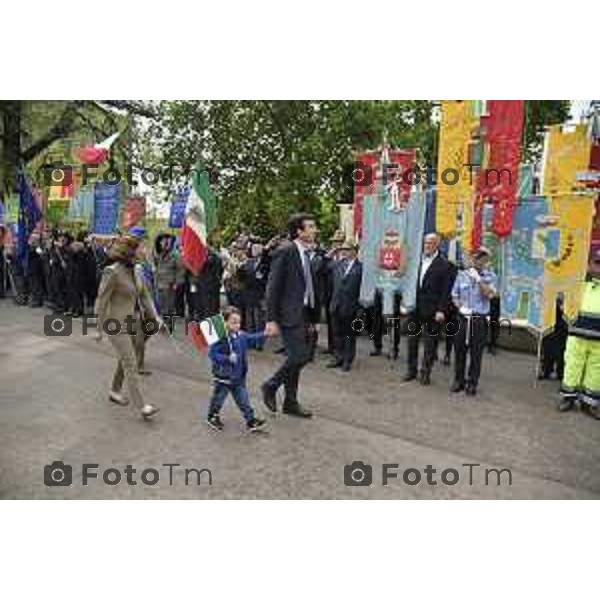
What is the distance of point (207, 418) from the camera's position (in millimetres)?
6348

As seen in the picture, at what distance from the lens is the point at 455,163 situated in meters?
9.15

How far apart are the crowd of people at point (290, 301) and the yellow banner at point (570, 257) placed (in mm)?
194

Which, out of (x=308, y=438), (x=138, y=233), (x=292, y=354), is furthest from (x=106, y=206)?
(x=308, y=438)

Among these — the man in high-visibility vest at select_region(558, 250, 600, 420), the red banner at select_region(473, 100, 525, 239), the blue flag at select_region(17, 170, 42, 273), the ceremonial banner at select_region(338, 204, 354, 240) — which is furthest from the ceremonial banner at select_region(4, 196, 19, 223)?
the man in high-visibility vest at select_region(558, 250, 600, 420)

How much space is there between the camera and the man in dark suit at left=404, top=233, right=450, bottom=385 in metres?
7.89

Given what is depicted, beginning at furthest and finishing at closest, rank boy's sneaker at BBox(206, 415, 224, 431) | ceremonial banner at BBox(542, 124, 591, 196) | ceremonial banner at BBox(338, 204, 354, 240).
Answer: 1. ceremonial banner at BBox(338, 204, 354, 240)
2. ceremonial banner at BBox(542, 124, 591, 196)
3. boy's sneaker at BBox(206, 415, 224, 431)

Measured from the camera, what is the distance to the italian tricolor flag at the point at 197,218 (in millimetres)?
7875

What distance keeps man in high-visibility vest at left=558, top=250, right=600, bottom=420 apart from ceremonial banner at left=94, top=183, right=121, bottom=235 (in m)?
7.66

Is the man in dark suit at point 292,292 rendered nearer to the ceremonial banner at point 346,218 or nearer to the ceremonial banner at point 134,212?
the ceremonial banner at point 134,212

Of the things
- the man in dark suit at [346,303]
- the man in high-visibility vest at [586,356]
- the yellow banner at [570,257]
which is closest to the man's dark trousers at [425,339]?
the man in dark suit at [346,303]

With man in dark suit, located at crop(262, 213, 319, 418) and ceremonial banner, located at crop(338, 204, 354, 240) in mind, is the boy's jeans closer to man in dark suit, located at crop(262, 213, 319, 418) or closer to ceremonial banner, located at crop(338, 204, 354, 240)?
man in dark suit, located at crop(262, 213, 319, 418)

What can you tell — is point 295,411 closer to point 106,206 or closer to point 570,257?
point 570,257

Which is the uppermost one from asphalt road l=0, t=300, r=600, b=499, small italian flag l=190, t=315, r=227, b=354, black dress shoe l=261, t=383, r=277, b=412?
small italian flag l=190, t=315, r=227, b=354

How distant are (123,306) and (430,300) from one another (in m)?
3.39
